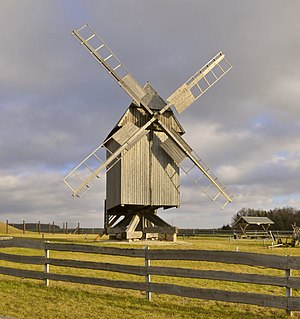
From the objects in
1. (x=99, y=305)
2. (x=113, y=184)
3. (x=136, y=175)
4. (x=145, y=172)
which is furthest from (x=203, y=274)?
(x=113, y=184)

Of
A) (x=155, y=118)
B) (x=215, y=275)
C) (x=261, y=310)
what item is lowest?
(x=261, y=310)

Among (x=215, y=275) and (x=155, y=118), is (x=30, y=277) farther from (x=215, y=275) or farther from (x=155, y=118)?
(x=155, y=118)

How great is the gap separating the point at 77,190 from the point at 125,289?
1633cm

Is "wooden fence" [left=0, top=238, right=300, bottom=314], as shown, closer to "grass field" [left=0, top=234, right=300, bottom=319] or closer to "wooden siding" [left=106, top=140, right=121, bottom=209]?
"grass field" [left=0, top=234, right=300, bottom=319]

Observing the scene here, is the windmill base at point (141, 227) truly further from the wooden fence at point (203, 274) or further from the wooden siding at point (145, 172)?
the wooden fence at point (203, 274)

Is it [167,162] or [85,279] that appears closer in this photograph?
[85,279]

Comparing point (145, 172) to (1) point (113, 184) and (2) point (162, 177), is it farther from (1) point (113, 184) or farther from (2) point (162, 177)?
(1) point (113, 184)

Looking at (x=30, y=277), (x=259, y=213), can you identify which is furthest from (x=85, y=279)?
(x=259, y=213)

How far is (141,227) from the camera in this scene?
32.1m

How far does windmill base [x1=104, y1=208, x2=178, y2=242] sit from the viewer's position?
102 ft

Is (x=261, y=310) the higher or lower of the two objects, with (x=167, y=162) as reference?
lower

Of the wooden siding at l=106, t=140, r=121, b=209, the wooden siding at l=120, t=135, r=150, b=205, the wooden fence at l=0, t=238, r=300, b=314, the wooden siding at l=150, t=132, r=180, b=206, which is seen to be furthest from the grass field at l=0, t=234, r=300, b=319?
the wooden siding at l=150, t=132, r=180, b=206

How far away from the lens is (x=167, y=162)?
1227 inches

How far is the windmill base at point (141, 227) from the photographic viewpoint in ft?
102
